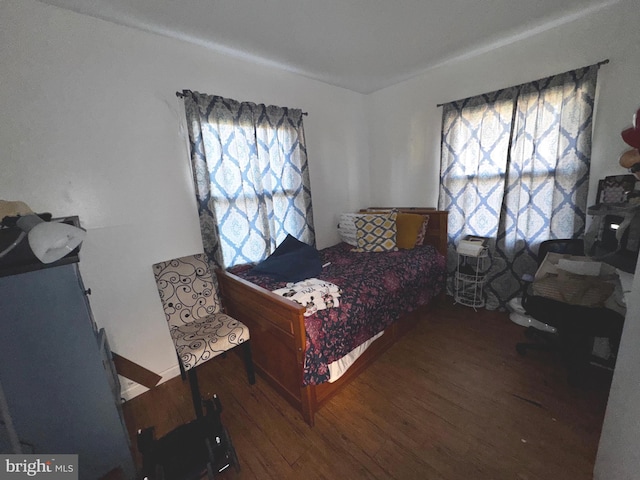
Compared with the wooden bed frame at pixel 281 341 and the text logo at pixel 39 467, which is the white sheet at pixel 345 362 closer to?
the wooden bed frame at pixel 281 341

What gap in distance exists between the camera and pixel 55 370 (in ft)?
3.71

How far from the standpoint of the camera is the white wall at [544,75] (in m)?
0.96

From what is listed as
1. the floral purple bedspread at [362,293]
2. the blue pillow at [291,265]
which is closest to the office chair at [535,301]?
the floral purple bedspread at [362,293]

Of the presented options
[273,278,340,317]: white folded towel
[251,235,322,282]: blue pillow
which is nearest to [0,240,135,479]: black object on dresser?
[273,278,340,317]: white folded towel

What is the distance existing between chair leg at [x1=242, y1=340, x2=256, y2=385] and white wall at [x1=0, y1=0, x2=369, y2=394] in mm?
704

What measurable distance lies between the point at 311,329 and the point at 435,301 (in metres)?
2.00

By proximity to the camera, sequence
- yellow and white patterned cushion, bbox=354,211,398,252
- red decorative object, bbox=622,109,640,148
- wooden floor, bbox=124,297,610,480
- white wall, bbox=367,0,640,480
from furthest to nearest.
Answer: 1. yellow and white patterned cushion, bbox=354,211,398,252
2. wooden floor, bbox=124,297,610,480
3. red decorative object, bbox=622,109,640,148
4. white wall, bbox=367,0,640,480

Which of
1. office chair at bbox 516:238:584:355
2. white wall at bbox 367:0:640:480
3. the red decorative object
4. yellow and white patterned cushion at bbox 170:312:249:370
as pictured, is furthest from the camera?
office chair at bbox 516:238:584:355

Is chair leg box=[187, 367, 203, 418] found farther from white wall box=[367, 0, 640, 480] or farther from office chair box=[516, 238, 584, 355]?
office chair box=[516, 238, 584, 355]

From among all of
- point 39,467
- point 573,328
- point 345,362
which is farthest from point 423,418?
point 39,467

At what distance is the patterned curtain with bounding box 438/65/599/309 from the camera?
207cm

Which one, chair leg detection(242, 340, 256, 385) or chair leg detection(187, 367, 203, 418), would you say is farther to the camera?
chair leg detection(242, 340, 256, 385)

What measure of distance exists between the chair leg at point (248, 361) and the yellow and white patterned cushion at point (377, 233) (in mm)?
1506

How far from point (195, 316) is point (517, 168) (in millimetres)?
3139
